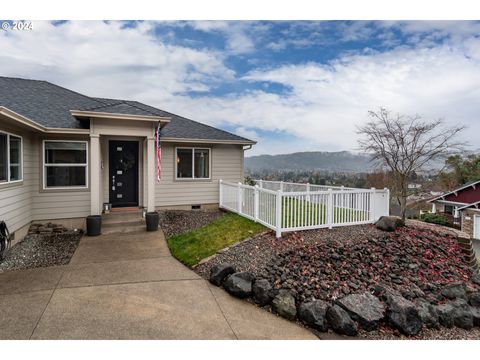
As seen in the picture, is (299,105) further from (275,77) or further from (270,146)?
(270,146)

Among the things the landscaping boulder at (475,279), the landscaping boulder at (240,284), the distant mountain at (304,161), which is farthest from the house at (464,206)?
the landscaping boulder at (240,284)

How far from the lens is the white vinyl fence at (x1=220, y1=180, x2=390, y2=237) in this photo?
6078 millimetres

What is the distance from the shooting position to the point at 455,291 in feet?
15.6

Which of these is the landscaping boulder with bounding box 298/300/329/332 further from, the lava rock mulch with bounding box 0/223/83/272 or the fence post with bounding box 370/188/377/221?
the lava rock mulch with bounding box 0/223/83/272

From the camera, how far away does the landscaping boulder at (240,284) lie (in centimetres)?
401

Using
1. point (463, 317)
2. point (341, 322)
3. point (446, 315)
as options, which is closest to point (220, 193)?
point (341, 322)

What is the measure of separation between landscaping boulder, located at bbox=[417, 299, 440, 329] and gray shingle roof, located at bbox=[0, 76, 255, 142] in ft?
23.5

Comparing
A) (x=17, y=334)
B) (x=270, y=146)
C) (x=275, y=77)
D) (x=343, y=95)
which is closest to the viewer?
(x=17, y=334)

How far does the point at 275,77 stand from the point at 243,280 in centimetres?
949

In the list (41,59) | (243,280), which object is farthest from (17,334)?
(41,59)

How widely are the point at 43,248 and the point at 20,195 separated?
1481 mm

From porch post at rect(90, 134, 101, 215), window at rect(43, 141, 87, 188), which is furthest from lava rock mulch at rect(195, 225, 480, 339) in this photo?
window at rect(43, 141, 87, 188)

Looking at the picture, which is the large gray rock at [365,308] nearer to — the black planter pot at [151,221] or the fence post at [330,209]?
the fence post at [330,209]
